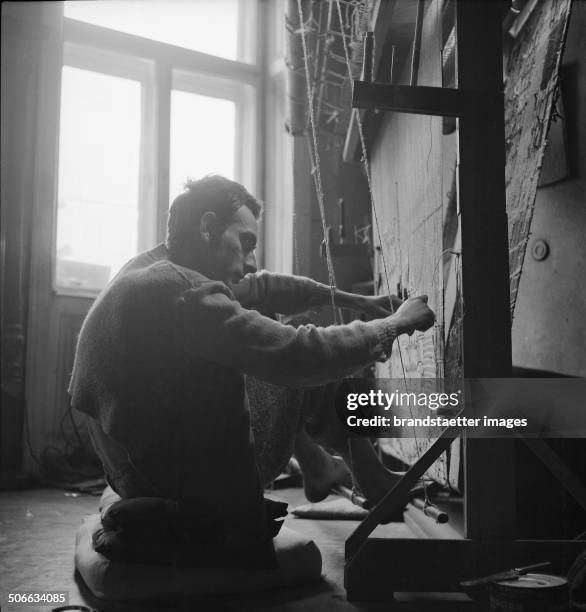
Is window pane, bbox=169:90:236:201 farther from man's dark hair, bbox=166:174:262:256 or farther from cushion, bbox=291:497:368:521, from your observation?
man's dark hair, bbox=166:174:262:256

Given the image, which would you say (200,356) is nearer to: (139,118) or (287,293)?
(287,293)

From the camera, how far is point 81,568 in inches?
52.1

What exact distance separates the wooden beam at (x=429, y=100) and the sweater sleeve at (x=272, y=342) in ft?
1.34

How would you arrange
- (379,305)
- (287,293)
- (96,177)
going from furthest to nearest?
1. (96,177)
2. (287,293)
3. (379,305)

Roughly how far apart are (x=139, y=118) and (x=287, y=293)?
212 cm

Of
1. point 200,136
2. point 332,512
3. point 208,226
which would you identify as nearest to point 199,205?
point 208,226

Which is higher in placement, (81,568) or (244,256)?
(244,256)

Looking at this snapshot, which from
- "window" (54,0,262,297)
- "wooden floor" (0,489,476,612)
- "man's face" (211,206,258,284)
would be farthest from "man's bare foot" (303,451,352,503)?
"window" (54,0,262,297)

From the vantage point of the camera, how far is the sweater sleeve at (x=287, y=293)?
162cm

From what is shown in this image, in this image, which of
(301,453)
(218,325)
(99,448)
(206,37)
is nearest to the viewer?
(218,325)

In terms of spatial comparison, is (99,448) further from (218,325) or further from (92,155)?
(92,155)

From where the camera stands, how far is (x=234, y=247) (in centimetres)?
128

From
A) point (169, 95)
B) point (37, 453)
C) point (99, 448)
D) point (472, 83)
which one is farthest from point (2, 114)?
point (472, 83)

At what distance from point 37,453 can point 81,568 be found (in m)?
1.65
